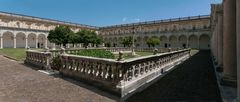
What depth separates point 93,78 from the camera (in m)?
5.91

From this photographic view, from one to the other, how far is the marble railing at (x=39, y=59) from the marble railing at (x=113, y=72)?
211 centimetres

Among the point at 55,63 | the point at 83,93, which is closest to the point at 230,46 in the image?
the point at 83,93

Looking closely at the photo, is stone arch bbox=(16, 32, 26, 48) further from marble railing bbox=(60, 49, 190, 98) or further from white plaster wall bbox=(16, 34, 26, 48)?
marble railing bbox=(60, 49, 190, 98)

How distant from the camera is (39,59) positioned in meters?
10.3

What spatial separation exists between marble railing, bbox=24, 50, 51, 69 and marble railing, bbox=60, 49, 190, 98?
211 centimetres

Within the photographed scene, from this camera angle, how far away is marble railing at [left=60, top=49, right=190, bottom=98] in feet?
16.7

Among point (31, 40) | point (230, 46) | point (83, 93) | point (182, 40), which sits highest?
point (31, 40)

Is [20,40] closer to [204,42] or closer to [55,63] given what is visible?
[55,63]

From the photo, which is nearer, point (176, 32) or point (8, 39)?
point (8, 39)

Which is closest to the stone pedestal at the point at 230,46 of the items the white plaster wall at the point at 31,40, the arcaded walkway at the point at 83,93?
the arcaded walkway at the point at 83,93

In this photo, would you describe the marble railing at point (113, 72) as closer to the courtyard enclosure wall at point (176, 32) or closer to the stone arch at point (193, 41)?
the courtyard enclosure wall at point (176, 32)

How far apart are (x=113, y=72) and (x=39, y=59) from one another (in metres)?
6.88

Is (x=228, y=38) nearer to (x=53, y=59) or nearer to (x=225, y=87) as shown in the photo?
(x=225, y=87)

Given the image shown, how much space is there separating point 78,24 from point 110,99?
71.3m
